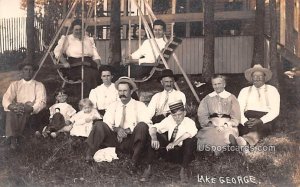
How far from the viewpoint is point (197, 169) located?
545 cm

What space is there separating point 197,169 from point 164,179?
432 millimetres

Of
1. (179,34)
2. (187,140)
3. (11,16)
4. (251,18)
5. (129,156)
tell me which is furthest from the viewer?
(179,34)

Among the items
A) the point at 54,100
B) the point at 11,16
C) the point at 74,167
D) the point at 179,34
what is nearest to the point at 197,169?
the point at 74,167

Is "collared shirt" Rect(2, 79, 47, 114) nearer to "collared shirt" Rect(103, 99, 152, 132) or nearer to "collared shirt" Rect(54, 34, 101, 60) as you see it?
"collared shirt" Rect(54, 34, 101, 60)

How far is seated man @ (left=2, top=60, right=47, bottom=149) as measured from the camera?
6043 millimetres

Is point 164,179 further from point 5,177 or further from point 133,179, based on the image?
point 5,177

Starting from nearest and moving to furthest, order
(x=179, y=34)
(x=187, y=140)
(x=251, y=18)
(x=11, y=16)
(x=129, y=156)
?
(x=187, y=140) → (x=129, y=156) → (x=11, y=16) → (x=251, y=18) → (x=179, y=34)

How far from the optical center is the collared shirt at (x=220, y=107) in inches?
223

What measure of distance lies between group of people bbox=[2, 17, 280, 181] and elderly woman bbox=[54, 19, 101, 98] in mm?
115

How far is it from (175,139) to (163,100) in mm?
742

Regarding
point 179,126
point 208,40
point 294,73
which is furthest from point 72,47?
point 294,73

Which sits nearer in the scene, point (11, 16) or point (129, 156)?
point (129, 156)

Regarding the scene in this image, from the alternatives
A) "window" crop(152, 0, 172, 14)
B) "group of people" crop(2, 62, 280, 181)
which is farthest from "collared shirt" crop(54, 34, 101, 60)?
"window" crop(152, 0, 172, 14)

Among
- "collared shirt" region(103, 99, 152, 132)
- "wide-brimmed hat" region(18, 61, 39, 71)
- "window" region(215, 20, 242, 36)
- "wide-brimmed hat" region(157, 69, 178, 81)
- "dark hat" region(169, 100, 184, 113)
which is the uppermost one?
"window" region(215, 20, 242, 36)
